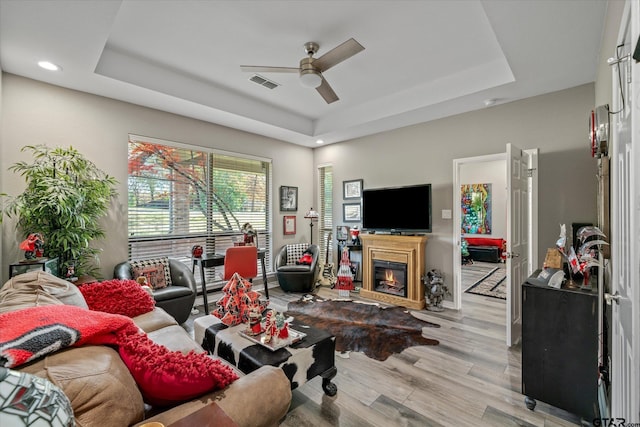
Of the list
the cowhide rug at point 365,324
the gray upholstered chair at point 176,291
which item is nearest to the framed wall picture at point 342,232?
the cowhide rug at point 365,324

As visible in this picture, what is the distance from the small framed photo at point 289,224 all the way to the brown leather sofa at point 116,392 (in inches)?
154

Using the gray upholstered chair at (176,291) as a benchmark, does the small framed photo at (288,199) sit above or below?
above

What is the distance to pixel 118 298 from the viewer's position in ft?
7.80

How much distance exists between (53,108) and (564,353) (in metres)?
5.00

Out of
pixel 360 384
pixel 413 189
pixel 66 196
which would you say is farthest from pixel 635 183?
pixel 66 196

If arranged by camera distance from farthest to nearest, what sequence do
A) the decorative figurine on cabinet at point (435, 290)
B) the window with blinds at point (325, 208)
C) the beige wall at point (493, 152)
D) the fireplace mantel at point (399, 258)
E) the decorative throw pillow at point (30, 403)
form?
the window with blinds at point (325, 208) < the fireplace mantel at point (399, 258) < the decorative figurine on cabinet at point (435, 290) < the beige wall at point (493, 152) < the decorative throw pillow at point (30, 403)

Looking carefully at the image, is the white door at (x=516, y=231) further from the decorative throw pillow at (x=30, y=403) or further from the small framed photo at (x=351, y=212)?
the decorative throw pillow at (x=30, y=403)

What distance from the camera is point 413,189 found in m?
4.22

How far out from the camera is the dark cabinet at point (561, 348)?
5.94 feet

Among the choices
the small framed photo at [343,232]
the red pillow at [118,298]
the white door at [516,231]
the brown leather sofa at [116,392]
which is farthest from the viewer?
the small framed photo at [343,232]

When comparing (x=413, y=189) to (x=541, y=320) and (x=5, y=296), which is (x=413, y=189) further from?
(x=5, y=296)

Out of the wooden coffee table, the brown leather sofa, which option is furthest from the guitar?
the brown leather sofa

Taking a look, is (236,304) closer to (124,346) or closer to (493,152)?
(124,346)

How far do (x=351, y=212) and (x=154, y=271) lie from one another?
10.5 ft
